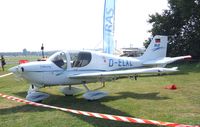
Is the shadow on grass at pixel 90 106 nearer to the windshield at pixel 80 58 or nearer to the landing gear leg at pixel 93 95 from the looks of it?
the landing gear leg at pixel 93 95

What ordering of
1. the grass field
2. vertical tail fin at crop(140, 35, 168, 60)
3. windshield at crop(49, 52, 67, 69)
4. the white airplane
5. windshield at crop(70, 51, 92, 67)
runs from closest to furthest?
1. the grass field
2. the white airplane
3. windshield at crop(49, 52, 67, 69)
4. windshield at crop(70, 51, 92, 67)
5. vertical tail fin at crop(140, 35, 168, 60)

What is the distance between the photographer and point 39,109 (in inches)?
419

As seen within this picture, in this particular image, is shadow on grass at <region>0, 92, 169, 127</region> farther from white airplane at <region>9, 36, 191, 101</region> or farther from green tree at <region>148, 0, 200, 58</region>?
green tree at <region>148, 0, 200, 58</region>

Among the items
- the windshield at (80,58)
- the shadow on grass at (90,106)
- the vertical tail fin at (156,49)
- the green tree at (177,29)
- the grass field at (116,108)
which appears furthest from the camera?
the green tree at (177,29)

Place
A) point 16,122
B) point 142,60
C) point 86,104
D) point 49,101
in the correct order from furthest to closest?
point 142,60 → point 49,101 → point 86,104 → point 16,122

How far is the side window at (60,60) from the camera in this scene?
12.1 metres

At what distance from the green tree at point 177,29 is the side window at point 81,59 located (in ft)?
88.6

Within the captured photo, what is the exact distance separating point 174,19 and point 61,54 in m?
29.1

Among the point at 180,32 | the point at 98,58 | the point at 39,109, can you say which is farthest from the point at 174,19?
the point at 39,109

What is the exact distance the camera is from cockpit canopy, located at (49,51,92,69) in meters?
12.1

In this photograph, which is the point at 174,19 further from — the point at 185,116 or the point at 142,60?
the point at 185,116

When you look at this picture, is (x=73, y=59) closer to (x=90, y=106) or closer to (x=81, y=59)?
(x=81, y=59)

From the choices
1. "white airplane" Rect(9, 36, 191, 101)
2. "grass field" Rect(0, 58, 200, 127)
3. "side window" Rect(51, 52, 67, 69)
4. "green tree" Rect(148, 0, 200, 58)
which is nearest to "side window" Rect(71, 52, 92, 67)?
"white airplane" Rect(9, 36, 191, 101)

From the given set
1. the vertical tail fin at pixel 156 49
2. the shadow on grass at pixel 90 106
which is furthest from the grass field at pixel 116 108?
the vertical tail fin at pixel 156 49
